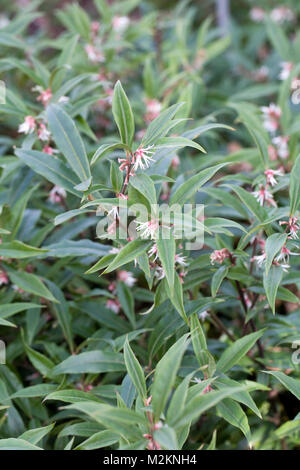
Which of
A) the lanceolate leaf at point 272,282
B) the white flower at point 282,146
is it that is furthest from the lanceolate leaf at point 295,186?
the white flower at point 282,146

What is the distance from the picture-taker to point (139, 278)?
1.55 meters

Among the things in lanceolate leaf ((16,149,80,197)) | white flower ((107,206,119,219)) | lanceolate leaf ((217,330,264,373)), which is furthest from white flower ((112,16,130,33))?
lanceolate leaf ((217,330,264,373))

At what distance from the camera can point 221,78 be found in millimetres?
2430

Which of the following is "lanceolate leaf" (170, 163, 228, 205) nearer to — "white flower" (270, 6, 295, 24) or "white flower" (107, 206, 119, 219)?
"white flower" (107, 206, 119, 219)

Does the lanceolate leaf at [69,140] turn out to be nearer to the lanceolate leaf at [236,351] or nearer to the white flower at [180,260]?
the white flower at [180,260]

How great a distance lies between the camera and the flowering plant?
930mm

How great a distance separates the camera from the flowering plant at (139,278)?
93 cm

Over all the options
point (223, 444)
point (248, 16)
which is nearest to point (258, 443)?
point (223, 444)

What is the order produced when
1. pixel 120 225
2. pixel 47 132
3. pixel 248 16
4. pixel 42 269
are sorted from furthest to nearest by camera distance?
pixel 248 16
pixel 42 269
pixel 47 132
pixel 120 225

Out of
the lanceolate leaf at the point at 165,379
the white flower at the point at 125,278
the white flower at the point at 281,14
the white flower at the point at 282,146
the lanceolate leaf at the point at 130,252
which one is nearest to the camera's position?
the lanceolate leaf at the point at 165,379

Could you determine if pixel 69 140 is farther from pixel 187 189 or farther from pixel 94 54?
pixel 94 54
